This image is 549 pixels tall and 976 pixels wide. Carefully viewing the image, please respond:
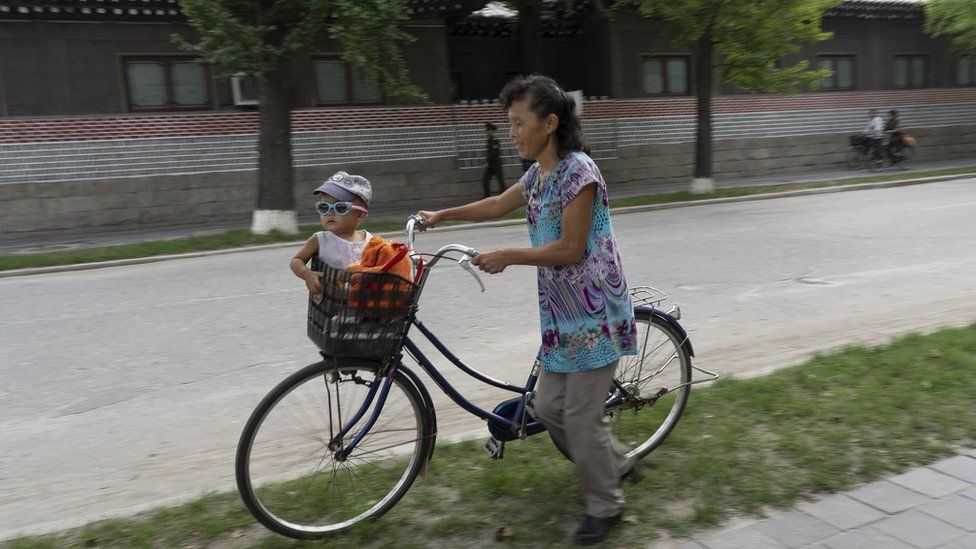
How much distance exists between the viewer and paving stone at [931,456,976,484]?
3221 mm

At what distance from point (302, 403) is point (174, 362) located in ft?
11.2

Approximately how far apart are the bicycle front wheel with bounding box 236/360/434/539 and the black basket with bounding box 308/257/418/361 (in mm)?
119

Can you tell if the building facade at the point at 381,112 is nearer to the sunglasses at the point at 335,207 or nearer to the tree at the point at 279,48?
the tree at the point at 279,48

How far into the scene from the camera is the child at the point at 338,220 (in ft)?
10.8

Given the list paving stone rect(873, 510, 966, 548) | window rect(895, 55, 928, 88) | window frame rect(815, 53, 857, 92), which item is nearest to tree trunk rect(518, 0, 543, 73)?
window frame rect(815, 53, 857, 92)

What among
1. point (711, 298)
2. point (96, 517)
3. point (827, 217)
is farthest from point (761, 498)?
point (827, 217)

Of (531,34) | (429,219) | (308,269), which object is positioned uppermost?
(531,34)

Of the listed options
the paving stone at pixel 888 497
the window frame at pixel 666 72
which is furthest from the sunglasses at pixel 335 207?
the window frame at pixel 666 72

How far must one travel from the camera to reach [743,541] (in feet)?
9.32

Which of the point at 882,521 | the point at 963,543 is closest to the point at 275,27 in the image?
the point at 882,521

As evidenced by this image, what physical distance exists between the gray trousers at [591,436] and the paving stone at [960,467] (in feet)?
4.50

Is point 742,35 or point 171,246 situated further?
point 742,35

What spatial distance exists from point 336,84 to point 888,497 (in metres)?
19.0

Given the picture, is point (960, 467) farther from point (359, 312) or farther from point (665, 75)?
point (665, 75)
